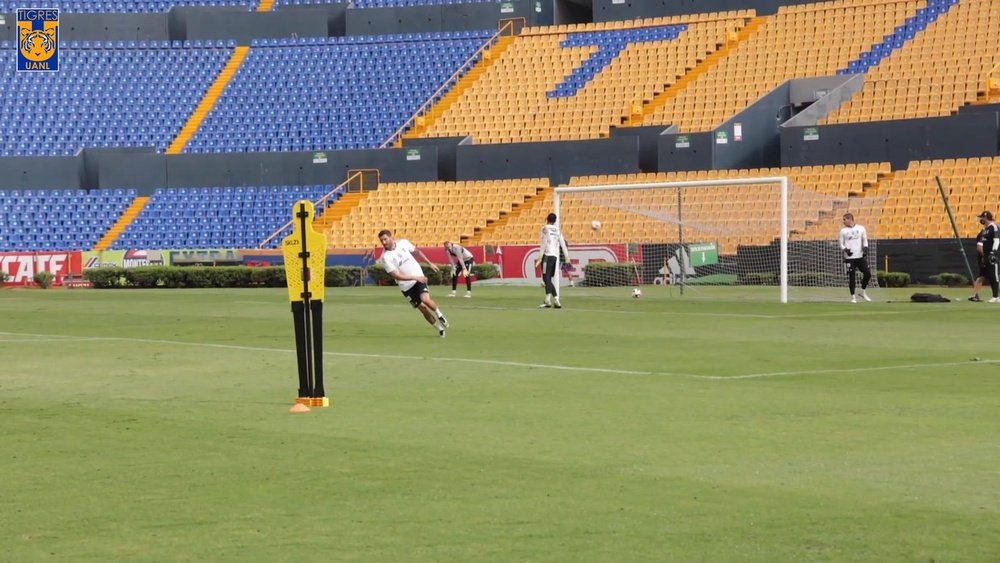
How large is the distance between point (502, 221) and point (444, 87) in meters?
10.8

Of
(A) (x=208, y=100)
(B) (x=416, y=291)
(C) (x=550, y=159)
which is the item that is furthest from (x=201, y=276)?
(B) (x=416, y=291)

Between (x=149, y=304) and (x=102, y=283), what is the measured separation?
16.3 m

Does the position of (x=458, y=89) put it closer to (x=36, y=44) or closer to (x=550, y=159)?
(x=550, y=159)

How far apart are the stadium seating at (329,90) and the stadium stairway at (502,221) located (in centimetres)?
901

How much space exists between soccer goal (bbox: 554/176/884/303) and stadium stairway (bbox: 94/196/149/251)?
67.5ft

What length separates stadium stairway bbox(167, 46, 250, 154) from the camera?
59594 millimetres

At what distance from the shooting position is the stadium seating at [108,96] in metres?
60.1

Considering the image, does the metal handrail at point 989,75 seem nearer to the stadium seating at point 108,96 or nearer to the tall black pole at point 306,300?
the stadium seating at point 108,96

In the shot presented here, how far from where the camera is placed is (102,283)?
48.6 metres

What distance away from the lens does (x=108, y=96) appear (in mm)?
61812

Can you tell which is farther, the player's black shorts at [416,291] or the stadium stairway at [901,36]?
the stadium stairway at [901,36]

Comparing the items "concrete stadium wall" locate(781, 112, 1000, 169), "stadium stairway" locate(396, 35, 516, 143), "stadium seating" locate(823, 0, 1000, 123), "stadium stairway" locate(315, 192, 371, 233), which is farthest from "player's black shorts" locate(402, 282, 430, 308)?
"stadium stairway" locate(396, 35, 516, 143)

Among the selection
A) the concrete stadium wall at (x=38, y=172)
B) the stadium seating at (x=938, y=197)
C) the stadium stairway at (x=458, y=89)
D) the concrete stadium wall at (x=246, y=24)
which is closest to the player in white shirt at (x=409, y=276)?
the stadium seating at (x=938, y=197)

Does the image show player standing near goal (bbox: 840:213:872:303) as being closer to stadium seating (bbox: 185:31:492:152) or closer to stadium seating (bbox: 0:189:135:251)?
stadium seating (bbox: 185:31:492:152)
